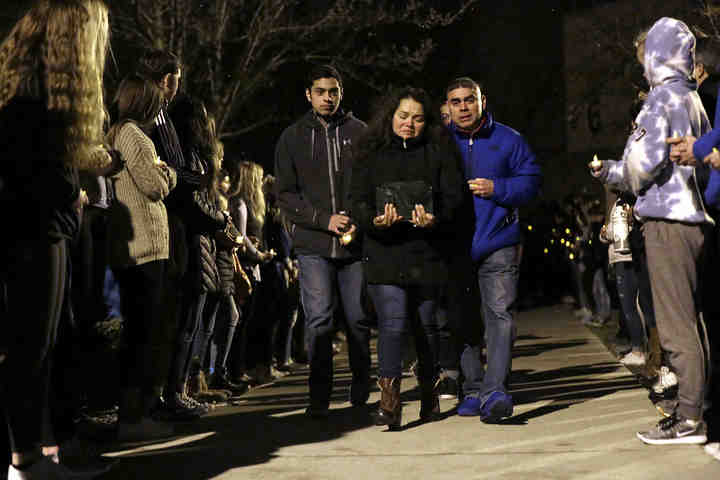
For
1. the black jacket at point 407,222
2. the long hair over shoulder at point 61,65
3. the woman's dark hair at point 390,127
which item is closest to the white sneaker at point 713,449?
the black jacket at point 407,222

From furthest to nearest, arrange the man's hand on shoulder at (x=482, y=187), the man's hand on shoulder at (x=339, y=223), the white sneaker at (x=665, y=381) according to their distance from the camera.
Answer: the white sneaker at (x=665, y=381) → the man's hand on shoulder at (x=339, y=223) → the man's hand on shoulder at (x=482, y=187)

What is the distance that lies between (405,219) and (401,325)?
2.24ft

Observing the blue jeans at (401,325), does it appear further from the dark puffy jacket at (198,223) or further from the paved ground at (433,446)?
the dark puffy jacket at (198,223)

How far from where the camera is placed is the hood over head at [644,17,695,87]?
249 inches

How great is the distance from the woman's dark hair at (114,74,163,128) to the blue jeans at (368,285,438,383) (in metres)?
1.72

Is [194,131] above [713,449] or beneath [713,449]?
above

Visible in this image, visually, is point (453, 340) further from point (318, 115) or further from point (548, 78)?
point (548, 78)

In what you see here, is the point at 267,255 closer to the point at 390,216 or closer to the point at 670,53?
the point at 390,216

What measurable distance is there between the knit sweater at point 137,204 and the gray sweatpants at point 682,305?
2775 millimetres

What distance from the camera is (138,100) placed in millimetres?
6969

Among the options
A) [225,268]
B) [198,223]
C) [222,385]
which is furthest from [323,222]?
[222,385]

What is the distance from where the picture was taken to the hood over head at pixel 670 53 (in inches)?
249

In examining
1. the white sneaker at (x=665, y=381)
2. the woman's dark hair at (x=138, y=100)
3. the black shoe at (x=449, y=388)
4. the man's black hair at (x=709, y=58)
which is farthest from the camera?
the black shoe at (x=449, y=388)

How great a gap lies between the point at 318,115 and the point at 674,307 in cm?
300
